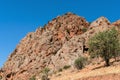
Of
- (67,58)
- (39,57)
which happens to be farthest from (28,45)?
(67,58)

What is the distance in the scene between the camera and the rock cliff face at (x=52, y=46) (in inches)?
4107

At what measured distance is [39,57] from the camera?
117 m

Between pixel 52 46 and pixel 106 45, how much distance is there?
5533 centimetres

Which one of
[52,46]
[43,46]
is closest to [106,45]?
[52,46]

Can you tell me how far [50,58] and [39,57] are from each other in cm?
744

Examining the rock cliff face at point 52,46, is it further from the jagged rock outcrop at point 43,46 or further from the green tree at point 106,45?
the green tree at point 106,45

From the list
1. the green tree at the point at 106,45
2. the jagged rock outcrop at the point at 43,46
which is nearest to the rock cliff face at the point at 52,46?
the jagged rock outcrop at the point at 43,46

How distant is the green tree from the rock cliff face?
34151mm

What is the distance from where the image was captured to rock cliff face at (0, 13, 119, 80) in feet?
342

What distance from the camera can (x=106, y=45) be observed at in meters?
63.3

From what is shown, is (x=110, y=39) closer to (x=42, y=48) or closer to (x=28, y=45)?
(x=42, y=48)

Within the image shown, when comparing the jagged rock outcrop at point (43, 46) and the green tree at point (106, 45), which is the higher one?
the jagged rock outcrop at point (43, 46)

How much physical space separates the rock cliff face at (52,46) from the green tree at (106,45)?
34.2 metres

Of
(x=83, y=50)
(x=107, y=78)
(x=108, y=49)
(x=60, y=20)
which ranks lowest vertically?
(x=107, y=78)
